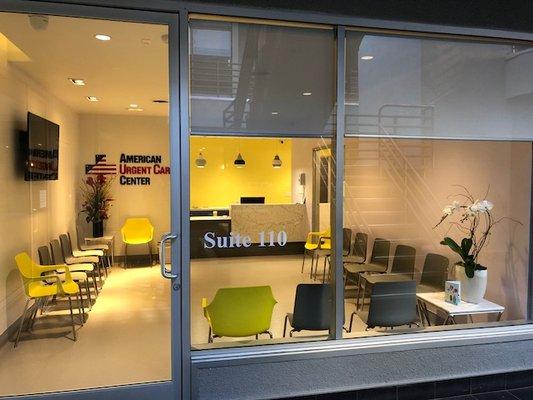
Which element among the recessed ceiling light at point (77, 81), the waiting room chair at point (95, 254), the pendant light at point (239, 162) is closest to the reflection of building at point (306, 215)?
the recessed ceiling light at point (77, 81)

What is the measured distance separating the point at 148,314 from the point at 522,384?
344 cm

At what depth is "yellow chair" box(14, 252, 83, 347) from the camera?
146 inches

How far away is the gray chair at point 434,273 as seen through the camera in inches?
135

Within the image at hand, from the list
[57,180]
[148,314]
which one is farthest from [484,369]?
[57,180]

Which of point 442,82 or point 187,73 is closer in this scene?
point 187,73

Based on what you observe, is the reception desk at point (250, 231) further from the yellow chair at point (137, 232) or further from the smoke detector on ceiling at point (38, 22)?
the yellow chair at point (137, 232)

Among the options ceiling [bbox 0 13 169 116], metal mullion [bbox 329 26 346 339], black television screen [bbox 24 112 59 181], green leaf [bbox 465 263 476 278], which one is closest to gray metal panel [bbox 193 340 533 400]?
metal mullion [bbox 329 26 346 339]

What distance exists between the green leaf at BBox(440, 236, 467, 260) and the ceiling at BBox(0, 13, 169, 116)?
2.51 m

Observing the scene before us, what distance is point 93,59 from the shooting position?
4.03 metres

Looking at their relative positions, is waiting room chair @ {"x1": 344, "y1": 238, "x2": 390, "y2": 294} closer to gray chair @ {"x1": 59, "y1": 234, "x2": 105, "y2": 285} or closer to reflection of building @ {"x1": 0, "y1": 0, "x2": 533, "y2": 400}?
reflection of building @ {"x1": 0, "y1": 0, "x2": 533, "y2": 400}

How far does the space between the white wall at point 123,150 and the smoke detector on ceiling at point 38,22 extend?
11.1 feet

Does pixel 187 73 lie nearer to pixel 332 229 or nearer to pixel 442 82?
pixel 332 229

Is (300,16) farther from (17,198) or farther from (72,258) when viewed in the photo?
(72,258)

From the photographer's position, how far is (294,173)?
4.98m
